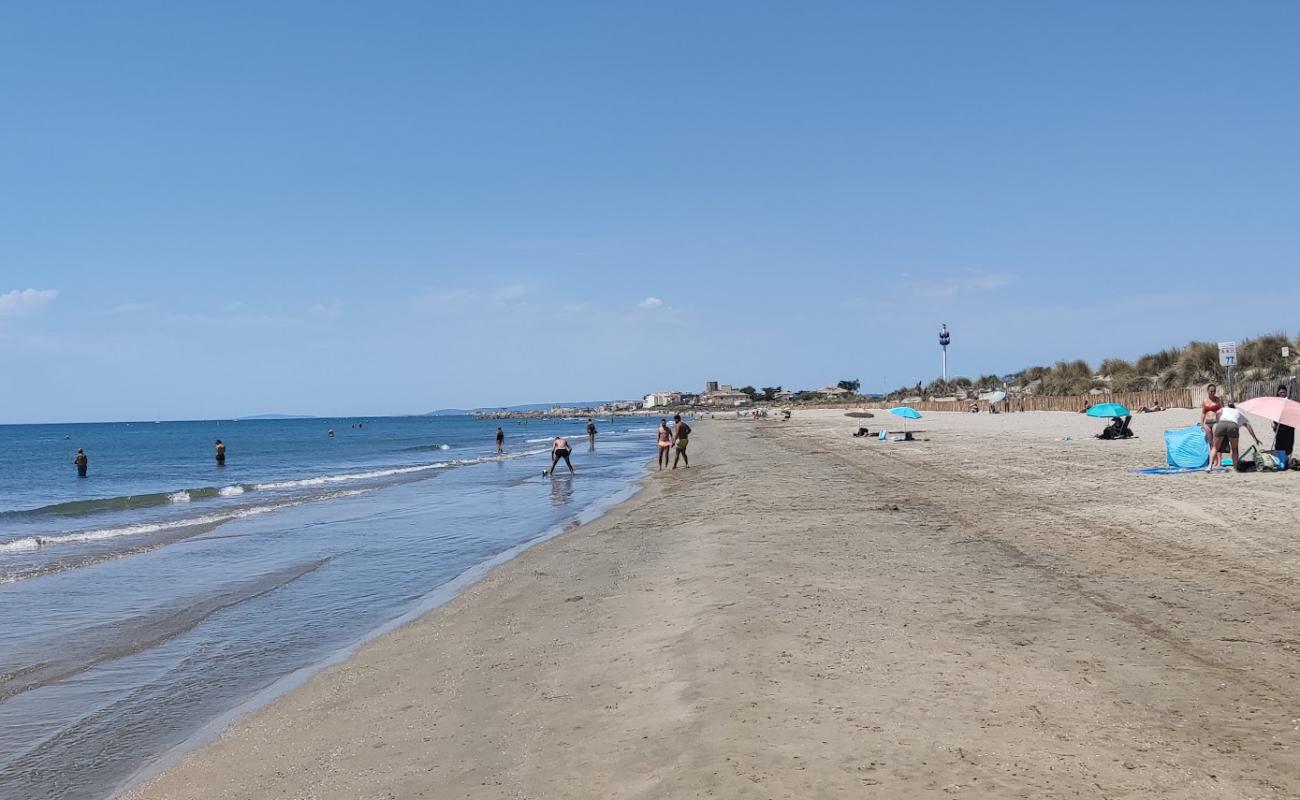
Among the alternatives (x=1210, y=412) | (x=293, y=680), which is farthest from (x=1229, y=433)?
(x=293, y=680)

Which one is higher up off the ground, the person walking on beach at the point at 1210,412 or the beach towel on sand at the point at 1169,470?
the person walking on beach at the point at 1210,412

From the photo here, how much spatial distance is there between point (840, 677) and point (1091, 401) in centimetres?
4674

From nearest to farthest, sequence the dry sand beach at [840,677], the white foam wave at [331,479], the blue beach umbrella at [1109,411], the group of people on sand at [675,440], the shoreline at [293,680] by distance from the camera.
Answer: the dry sand beach at [840,677] → the shoreline at [293,680] → the blue beach umbrella at [1109,411] → the group of people on sand at [675,440] → the white foam wave at [331,479]

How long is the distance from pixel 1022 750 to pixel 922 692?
90cm

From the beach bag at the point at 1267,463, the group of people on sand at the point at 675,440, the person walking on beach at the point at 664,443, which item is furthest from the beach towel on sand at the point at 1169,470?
the person walking on beach at the point at 664,443

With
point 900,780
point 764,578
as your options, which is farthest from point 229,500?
point 900,780

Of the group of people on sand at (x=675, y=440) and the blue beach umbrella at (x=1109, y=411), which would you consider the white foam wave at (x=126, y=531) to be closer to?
the group of people on sand at (x=675, y=440)

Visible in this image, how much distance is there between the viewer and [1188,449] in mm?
16016

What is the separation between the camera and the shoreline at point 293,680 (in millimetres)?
5016

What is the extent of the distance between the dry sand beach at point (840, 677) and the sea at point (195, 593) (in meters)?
0.73

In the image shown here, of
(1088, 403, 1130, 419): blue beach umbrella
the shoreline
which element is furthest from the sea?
(1088, 403, 1130, 419): blue beach umbrella

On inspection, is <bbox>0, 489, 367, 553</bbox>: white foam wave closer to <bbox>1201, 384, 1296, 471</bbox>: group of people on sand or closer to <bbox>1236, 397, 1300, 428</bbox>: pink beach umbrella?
<bbox>1201, 384, 1296, 471</bbox>: group of people on sand

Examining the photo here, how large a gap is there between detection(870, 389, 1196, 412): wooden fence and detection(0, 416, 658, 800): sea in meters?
26.0

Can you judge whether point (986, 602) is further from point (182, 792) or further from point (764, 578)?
point (182, 792)
